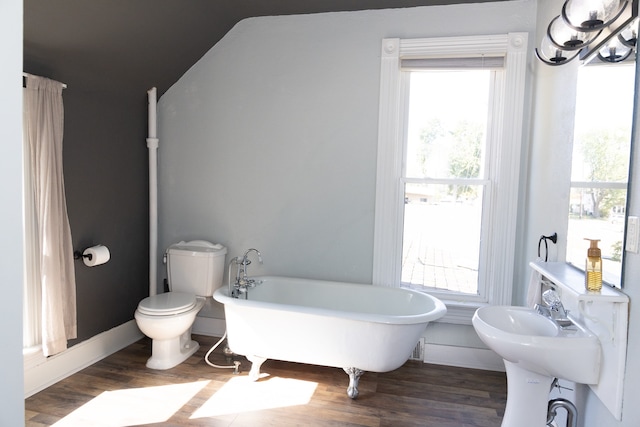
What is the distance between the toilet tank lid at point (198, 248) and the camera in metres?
3.23

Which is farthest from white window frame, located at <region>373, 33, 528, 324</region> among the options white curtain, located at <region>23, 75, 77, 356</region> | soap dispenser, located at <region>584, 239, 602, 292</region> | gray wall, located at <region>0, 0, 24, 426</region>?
gray wall, located at <region>0, 0, 24, 426</region>

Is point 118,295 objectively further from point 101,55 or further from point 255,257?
point 101,55

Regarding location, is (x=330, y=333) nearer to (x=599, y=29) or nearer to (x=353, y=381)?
(x=353, y=381)

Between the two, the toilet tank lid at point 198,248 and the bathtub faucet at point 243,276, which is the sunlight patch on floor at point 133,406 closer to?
the bathtub faucet at point 243,276

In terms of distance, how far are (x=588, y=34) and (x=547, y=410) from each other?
1.75 m

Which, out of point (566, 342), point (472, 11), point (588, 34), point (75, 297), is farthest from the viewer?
point (472, 11)

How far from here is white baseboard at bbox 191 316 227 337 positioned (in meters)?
3.50

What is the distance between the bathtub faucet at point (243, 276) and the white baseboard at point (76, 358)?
40.3 inches

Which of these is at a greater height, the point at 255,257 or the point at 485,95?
the point at 485,95

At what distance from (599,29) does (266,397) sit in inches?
101

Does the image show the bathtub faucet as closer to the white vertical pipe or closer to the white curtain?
the white vertical pipe

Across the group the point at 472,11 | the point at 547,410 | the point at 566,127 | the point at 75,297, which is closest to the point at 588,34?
the point at 566,127

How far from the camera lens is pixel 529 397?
1.87m

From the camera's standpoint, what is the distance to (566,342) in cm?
164
